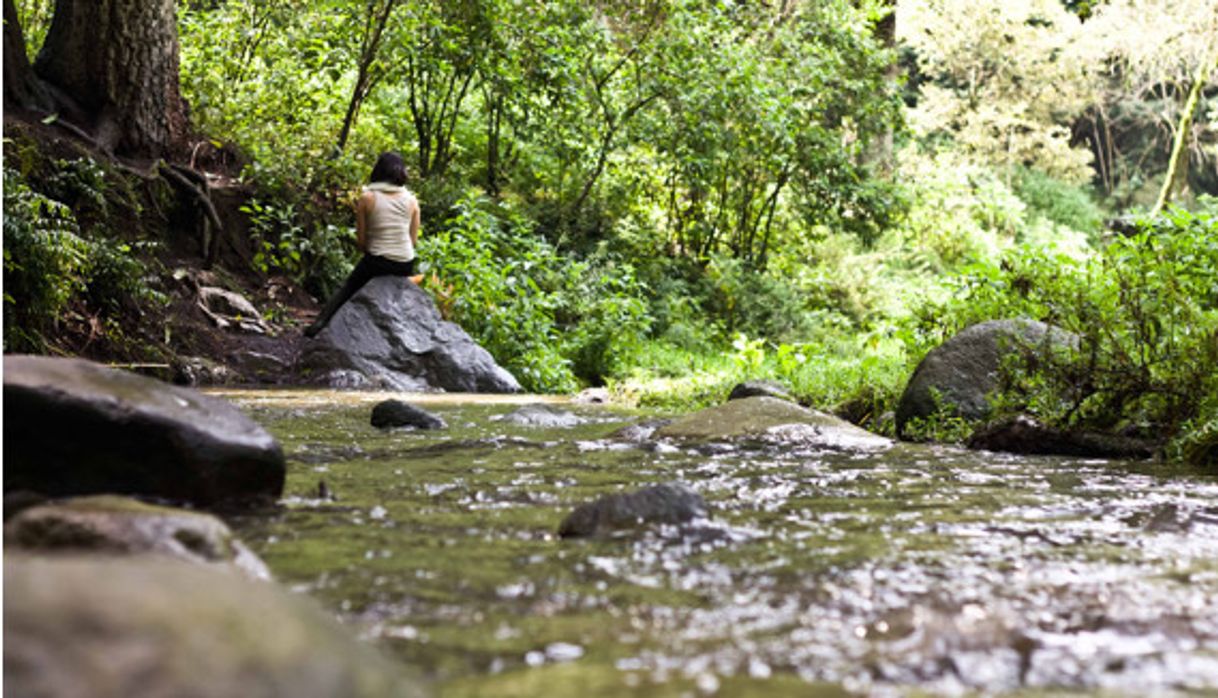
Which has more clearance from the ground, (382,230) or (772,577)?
(382,230)

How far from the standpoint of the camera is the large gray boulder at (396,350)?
10680mm

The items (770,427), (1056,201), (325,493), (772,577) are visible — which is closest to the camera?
(772,577)

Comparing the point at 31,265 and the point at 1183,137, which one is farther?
the point at 1183,137

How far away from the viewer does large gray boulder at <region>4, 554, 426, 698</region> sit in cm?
128

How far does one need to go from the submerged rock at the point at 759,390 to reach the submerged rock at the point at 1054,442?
2.56 m

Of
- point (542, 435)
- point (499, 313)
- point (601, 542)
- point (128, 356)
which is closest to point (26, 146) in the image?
point (128, 356)

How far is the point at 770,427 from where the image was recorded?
6324mm

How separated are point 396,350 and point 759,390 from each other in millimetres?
4134

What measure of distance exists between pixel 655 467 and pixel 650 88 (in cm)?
1234

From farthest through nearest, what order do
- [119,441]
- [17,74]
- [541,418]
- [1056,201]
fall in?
[1056,201] < [17,74] < [541,418] < [119,441]

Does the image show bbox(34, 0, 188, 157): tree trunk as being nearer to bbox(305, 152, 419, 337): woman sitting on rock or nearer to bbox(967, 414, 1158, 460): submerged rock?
bbox(305, 152, 419, 337): woman sitting on rock

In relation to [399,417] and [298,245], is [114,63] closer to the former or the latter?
[298,245]

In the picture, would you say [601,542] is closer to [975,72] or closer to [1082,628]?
[1082,628]

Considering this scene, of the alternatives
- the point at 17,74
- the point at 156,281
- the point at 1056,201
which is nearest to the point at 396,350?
the point at 156,281
